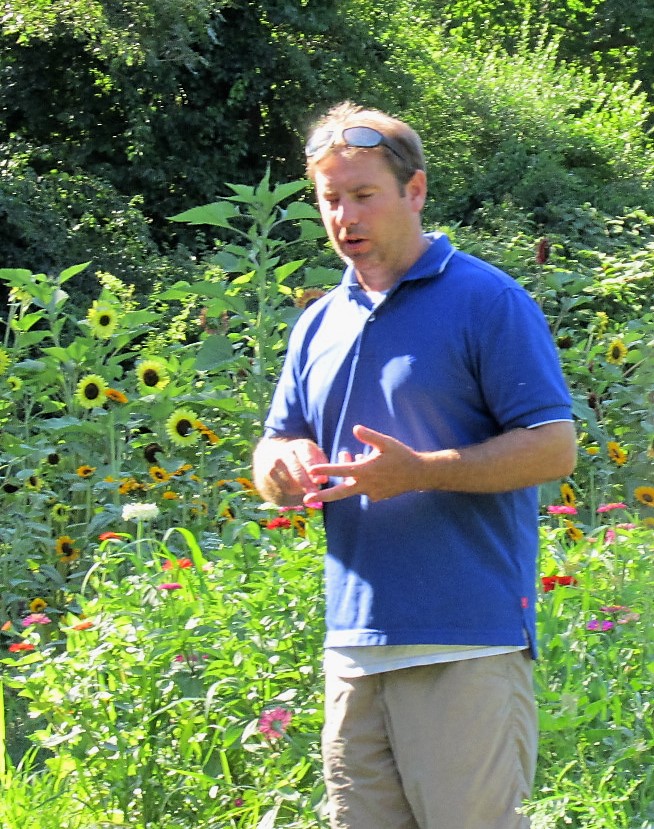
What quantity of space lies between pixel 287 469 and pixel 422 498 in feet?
0.87

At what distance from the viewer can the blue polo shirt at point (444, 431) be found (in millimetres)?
2242

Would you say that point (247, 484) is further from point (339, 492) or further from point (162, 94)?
point (162, 94)

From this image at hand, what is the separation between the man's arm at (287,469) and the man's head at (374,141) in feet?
1.63

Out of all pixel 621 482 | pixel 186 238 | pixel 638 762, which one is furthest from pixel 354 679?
pixel 186 238

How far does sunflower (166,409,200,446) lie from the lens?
5145 millimetres

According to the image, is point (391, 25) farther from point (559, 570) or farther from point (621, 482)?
point (559, 570)

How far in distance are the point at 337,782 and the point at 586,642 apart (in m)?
1.16

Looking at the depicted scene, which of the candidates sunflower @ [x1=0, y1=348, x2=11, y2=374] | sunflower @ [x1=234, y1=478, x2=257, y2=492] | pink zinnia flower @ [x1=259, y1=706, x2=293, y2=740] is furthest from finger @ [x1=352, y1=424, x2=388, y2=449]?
sunflower @ [x1=0, y1=348, x2=11, y2=374]

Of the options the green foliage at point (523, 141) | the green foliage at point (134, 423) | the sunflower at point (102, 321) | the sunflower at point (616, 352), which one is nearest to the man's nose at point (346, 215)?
the green foliage at point (134, 423)

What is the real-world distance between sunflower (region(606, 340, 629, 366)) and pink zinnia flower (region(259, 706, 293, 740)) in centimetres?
314

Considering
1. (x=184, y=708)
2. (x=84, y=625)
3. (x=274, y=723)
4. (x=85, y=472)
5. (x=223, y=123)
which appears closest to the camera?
(x=274, y=723)

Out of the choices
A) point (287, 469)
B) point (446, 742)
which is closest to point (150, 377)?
point (287, 469)

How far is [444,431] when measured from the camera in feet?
7.54

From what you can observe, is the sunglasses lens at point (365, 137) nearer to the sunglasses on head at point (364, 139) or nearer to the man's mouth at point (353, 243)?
the sunglasses on head at point (364, 139)
